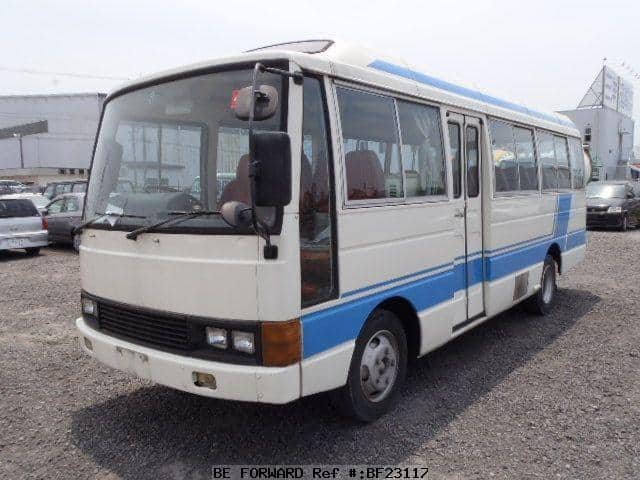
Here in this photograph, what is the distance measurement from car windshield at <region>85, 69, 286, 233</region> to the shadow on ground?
59.9 inches

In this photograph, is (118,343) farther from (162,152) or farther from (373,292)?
(373,292)

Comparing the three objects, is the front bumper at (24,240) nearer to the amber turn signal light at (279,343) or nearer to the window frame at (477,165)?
the window frame at (477,165)

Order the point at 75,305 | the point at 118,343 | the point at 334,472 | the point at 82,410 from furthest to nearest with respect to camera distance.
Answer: the point at 75,305
the point at 82,410
the point at 118,343
the point at 334,472

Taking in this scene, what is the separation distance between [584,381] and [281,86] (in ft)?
12.3

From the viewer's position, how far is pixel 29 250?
13.4 m

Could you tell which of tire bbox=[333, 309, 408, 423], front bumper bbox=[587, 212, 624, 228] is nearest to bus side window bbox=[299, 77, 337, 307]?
tire bbox=[333, 309, 408, 423]

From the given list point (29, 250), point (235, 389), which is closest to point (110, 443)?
point (235, 389)

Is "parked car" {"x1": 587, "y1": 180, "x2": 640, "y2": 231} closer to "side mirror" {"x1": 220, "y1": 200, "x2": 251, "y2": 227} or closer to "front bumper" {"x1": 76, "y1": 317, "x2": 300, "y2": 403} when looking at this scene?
"front bumper" {"x1": 76, "y1": 317, "x2": 300, "y2": 403}

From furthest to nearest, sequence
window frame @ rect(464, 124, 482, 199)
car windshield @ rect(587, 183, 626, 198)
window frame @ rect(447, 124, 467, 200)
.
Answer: car windshield @ rect(587, 183, 626, 198), window frame @ rect(464, 124, 482, 199), window frame @ rect(447, 124, 467, 200)

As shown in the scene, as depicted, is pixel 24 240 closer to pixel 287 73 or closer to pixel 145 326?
pixel 145 326

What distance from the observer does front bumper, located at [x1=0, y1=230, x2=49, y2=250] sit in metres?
12.4

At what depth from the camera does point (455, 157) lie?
5043 millimetres

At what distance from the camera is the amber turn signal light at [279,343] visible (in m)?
3.09

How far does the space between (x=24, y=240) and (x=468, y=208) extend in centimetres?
1118
